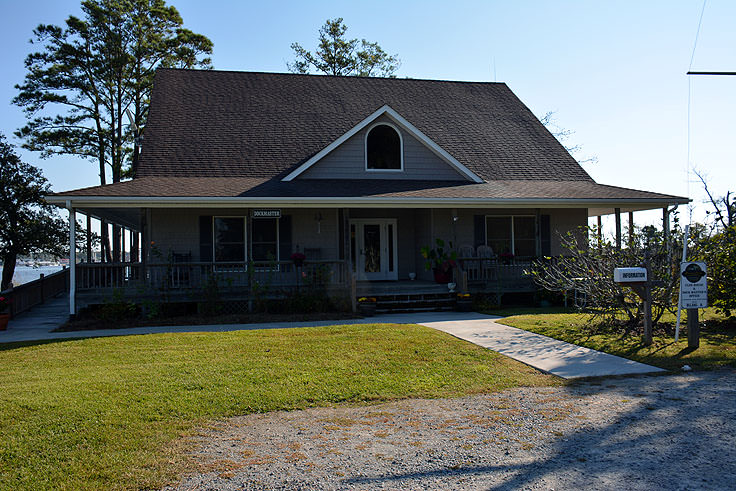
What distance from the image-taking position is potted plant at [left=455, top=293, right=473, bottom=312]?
14430 mm

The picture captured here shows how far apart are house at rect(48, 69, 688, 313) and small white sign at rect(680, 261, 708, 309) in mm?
6522

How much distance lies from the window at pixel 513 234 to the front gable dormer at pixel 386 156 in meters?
1.44

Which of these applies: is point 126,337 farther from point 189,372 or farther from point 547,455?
point 547,455

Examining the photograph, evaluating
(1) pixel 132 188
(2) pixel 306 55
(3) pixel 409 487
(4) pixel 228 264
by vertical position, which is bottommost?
(3) pixel 409 487

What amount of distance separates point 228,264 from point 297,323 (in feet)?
9.49

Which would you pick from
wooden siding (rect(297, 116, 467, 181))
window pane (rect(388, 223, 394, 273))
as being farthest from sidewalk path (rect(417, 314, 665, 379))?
wooden siding (rect(297, 116, 467, 181))

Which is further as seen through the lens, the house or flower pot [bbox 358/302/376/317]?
the house

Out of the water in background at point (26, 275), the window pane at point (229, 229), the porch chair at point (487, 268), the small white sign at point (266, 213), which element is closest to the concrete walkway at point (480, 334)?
the porch chair at point (487, 268)

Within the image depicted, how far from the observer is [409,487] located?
4141mm

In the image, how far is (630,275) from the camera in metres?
8.68

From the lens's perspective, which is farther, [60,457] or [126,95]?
[126,95]

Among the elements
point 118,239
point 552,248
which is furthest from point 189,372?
point 118,239

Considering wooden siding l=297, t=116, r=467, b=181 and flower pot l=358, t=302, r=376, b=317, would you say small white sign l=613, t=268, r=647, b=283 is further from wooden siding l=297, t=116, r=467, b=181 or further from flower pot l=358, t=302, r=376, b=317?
wooden siding l=297, t=116, r=467, b=181

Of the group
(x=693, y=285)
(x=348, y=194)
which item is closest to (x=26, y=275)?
(x=348, y=194)
